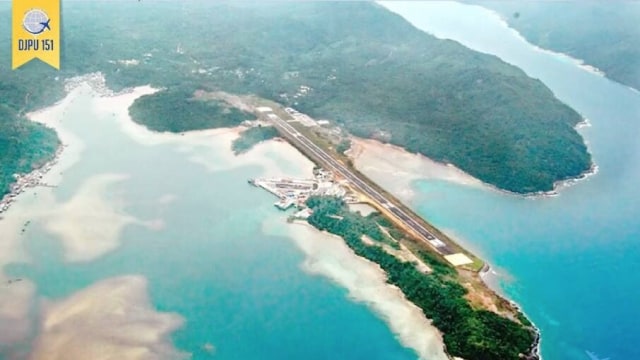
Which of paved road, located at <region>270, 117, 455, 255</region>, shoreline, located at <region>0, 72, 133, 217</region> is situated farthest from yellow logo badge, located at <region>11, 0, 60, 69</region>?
paved road, located at <region>270, 117, 455, 255</region>

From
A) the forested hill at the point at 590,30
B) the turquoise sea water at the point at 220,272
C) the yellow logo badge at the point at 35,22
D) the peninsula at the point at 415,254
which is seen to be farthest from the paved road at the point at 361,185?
the forested hill at the point at 590,30

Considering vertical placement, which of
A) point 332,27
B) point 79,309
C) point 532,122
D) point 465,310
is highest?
point 332,27

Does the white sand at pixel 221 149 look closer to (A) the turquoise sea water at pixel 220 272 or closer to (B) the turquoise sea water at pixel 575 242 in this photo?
(A) the turquoise sea water at pixel 220 272

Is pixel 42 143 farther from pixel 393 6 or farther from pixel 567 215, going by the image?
pixel 393 6

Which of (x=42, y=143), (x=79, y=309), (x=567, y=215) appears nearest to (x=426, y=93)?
Answer: (x=567, y=215)

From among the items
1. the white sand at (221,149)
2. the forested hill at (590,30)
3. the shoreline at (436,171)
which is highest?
the forested hill at (590,30)

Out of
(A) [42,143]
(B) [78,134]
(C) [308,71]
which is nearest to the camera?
(A) [42,143]
